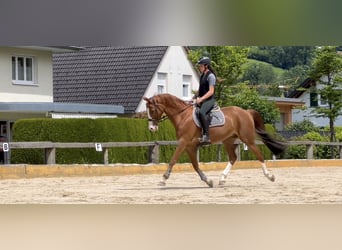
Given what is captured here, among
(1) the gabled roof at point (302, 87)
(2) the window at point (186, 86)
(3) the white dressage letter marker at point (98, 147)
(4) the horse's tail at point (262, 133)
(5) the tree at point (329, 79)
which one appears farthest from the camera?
(1) the gabled roof at point (302, 87)

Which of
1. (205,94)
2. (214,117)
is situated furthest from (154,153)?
(205,94)

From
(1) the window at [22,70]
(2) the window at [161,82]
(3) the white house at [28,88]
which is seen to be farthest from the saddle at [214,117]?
(1) the window at [22,70]

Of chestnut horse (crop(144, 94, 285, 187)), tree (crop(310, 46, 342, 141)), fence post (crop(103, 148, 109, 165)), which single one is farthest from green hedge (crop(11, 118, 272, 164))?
chestnut horse (crop(144, 94, 285, 187))

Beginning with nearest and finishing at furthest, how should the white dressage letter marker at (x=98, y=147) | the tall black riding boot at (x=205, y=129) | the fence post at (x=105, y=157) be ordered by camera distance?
the tall black riding boot at (x=205, y=129) < the white dressage letter marker at (x=98, y=147) < the fence post at (x=105, y=157)

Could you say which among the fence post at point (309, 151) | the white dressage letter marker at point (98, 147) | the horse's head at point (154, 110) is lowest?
the fence post at point (309, 151)

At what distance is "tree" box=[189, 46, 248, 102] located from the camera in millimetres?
17781

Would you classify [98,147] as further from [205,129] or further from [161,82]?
[205,129]

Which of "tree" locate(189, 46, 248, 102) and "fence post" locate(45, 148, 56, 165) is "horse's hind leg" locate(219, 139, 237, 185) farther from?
"tree" locate(189, 46, 248, 102)

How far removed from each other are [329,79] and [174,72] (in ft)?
14.4

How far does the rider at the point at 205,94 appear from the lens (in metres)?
9.55

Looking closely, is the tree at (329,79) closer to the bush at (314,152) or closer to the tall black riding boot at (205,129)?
the bush at (314,152)

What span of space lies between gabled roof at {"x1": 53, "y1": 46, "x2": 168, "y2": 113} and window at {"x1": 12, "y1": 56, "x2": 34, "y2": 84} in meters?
0.46

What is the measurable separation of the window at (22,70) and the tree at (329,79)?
5.37 metres

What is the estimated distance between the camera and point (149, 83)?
52.1 feet
